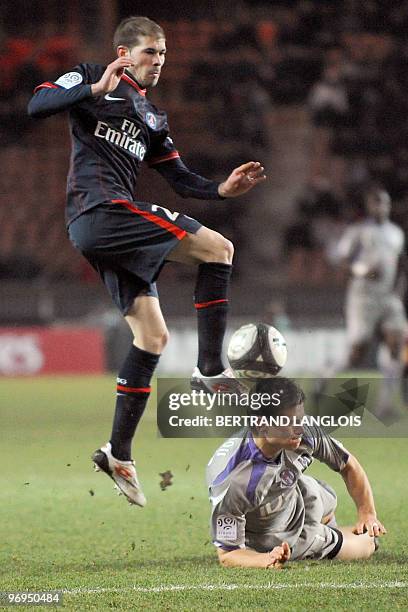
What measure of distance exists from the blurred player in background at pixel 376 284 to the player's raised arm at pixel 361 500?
17.1 feet

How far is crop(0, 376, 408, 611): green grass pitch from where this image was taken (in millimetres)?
3809

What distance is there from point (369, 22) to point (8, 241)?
284 inches

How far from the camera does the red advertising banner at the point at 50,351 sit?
15938mm

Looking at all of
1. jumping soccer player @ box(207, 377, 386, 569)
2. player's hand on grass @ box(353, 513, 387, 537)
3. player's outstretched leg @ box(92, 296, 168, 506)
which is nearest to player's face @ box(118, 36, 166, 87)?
player's outstretched leg @ box(92, 296, 168, 506)

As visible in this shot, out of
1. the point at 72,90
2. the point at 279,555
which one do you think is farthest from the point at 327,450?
the point at 72,90

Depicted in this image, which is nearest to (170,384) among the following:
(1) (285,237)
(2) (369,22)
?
(1) (285,237)

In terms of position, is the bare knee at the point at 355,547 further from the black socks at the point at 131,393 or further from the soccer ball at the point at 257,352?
the black socks at the point at 131,393

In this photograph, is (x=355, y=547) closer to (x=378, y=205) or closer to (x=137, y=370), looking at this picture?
(x=137, y=370)

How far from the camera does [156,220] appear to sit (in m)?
4.75

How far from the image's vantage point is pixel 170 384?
16.1ft

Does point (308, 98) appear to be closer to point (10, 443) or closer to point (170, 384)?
point (10, 443)

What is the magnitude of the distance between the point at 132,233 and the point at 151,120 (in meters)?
0.60

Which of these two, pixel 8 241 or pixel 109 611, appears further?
pixel 8 241

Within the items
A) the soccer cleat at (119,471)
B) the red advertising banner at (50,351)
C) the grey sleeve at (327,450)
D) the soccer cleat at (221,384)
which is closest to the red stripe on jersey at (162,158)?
the soccer cleat at (221,384)
